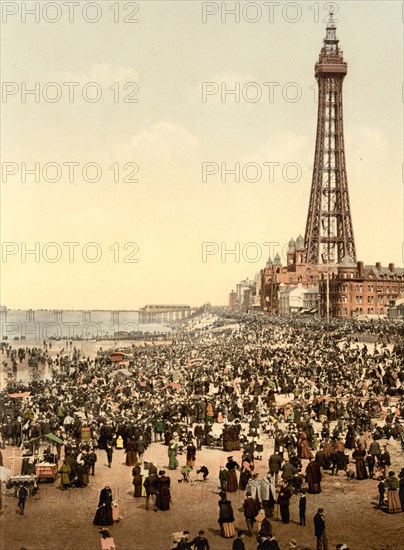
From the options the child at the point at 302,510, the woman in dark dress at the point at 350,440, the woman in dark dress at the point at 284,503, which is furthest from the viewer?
the woman in dark dress at the point at 350,440

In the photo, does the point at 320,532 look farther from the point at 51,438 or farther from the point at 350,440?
the point at 51,438

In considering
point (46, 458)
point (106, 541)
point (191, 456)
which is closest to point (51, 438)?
point (46, 458)

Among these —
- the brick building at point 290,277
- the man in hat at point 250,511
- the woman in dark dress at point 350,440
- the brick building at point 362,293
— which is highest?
the brick building at point 290,277

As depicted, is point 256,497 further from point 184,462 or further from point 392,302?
point 392,302

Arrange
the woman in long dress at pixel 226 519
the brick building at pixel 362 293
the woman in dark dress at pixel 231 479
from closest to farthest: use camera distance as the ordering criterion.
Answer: the woman in long dress at pixel 226 519 → the woman in dark dress at pixel 231 479 → the brick building at pixel 362 293

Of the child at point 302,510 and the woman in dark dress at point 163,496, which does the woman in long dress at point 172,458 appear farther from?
the child at point 302,510

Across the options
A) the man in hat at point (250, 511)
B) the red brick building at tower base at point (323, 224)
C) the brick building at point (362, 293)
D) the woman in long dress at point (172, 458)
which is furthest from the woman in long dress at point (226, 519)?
the red brick building at tower base at point (323, 224)
